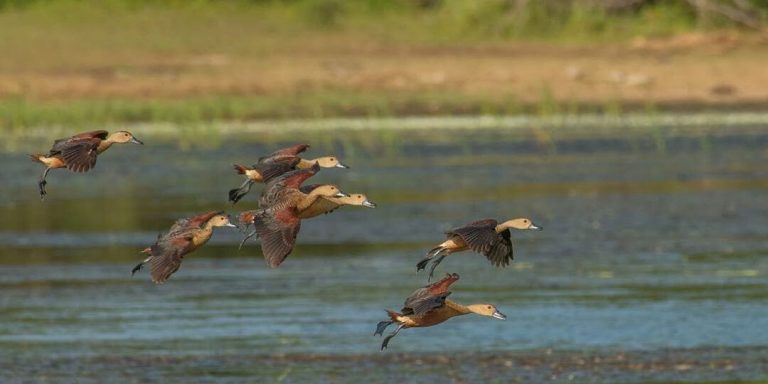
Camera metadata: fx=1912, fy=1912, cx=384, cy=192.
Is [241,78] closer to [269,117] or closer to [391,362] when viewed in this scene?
[269,117]

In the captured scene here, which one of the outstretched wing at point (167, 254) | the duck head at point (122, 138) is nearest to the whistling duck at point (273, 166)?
the outstretched wing at point (167, 254)

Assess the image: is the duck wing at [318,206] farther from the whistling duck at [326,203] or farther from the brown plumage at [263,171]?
the brown plumage at [263,171]

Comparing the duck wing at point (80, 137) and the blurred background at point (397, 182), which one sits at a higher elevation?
the duck wing at point (80, 137)

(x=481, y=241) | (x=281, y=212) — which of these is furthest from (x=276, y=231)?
(x=481, y=241)

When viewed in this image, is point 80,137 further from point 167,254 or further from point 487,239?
point 487,239

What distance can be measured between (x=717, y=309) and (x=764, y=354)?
66.1 inches

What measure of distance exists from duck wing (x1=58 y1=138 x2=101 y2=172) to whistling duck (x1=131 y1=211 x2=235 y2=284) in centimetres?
49

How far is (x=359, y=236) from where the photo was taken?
20562 mm

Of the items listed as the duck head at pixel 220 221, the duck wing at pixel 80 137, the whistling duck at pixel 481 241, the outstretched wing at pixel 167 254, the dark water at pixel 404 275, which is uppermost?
the duck wing at pixel 80 137

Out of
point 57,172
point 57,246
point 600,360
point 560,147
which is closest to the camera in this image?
point 600,360

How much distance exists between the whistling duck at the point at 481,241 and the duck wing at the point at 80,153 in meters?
1.39

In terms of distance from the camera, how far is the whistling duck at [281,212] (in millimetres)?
6996

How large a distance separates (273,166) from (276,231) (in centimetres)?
77

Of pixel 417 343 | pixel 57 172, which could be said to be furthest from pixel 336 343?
pixel 57 172
